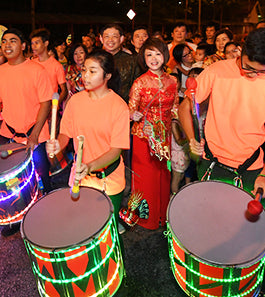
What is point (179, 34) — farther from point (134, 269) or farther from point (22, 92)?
point (134, 269)

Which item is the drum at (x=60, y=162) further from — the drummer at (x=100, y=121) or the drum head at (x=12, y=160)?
the drummer at (x=100, y=121)

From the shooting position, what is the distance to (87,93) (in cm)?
229

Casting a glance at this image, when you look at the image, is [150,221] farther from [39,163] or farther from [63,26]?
[63,26]

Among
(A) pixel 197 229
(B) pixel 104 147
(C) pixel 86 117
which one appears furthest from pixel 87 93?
(A) pixel 197 229

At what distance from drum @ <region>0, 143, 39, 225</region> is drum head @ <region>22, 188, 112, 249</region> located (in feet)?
2.03

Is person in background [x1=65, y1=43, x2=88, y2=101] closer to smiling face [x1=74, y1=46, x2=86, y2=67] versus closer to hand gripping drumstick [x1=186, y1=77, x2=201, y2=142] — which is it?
smiling face [x1=74, y1=46, x2=86, y2=67]

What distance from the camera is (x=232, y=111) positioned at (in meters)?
2.15

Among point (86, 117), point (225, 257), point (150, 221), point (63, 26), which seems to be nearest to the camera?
point (225, 257)

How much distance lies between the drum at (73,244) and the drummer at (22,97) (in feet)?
4.17

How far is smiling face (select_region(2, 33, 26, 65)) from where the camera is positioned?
3111 millimetres

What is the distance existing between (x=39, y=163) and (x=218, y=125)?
2.07m

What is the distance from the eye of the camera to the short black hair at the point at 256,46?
70.6 inches

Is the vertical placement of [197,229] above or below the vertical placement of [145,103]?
below

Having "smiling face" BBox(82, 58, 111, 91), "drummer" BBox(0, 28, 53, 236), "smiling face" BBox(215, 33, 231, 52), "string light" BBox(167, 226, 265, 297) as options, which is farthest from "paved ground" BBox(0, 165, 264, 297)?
"smiling face" BBox(215, 33, 231, 52)
